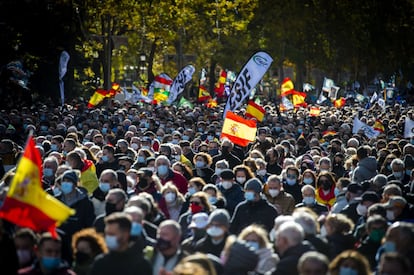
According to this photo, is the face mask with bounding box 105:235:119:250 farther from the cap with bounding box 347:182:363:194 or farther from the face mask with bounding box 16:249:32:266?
the cap with bounding box 347:182:363:194

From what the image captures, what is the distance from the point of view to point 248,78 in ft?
78.3

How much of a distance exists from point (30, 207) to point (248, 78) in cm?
1470

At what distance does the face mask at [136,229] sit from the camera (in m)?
9.73

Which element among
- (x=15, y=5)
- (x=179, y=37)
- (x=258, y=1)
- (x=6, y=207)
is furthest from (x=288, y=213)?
(x=258, y=1)

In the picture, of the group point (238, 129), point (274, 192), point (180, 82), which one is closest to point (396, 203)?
point (274, 192)

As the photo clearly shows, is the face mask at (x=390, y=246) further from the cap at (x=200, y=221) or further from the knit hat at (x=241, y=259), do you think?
the cap at (x=200, y=221)

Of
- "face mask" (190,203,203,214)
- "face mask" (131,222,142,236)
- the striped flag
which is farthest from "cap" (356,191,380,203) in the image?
the striped flag

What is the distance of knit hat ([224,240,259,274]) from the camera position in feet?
30.5

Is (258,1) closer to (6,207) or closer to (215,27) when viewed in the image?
(215,27)

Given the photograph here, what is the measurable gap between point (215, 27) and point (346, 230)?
54797 mm

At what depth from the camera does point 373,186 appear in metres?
14.2

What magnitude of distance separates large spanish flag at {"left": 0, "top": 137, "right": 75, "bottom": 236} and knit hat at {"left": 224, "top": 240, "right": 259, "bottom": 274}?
1.48 metres

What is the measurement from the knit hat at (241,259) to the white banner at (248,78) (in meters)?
14.4

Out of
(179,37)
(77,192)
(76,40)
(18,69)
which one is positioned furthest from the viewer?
(179,37)
